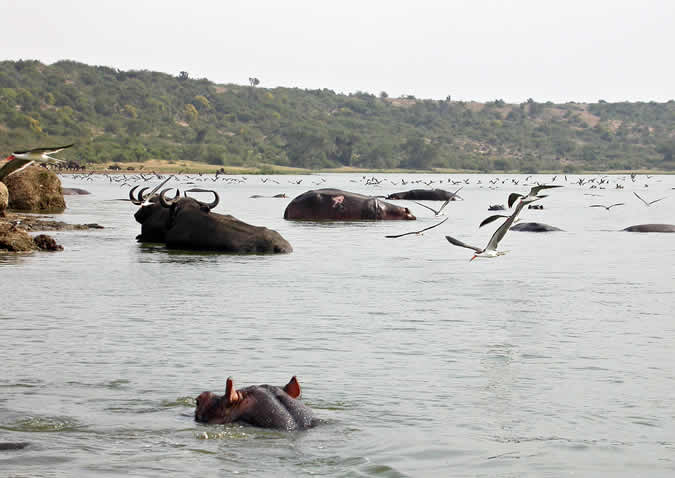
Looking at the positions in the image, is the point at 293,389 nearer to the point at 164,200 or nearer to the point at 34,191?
the point at 164,200

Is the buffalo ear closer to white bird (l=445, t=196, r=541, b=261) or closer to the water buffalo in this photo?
white bird (l=445, t=196, r=541, b=261)

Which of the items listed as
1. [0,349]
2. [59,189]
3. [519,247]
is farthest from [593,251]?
[59,189]

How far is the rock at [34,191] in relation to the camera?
31156 millimetres

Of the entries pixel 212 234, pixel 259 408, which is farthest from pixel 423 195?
pixel 259 408

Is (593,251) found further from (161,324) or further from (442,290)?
(161,324)

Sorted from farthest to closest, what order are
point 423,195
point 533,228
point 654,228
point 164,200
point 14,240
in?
point 423,195
point 533,228
point 654,228
point 164,200
point 14,240

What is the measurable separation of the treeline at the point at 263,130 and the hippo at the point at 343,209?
80843mm

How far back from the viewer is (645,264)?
18828mm

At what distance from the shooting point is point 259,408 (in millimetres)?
7332

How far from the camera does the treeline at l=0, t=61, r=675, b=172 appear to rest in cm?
12269

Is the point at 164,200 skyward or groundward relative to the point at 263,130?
groundward

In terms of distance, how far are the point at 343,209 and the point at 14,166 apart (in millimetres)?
22706

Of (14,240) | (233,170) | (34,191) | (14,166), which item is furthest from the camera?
(233,170)

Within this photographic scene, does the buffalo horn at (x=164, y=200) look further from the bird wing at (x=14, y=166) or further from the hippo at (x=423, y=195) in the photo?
the hippo at (x=423, y=195)
